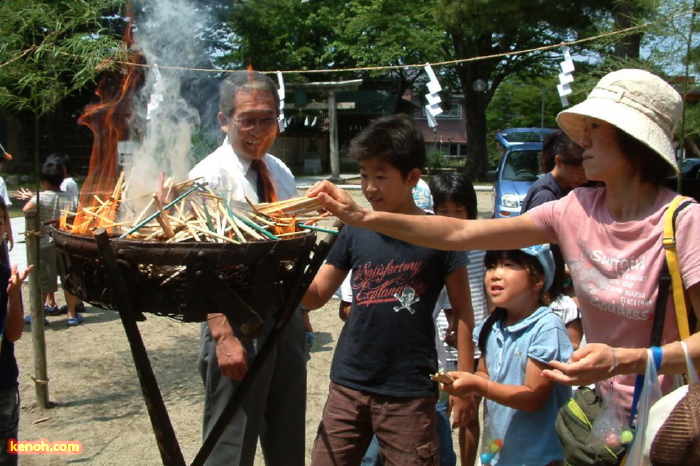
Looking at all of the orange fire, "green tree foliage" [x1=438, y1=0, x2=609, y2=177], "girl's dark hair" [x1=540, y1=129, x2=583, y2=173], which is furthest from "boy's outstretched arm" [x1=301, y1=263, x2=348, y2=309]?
"green tree foliage" [x1=438, y1=0, x2=609, y2=177]

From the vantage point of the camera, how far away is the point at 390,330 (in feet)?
8.30

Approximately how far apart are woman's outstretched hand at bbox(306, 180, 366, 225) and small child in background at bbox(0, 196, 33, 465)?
5.06 feet

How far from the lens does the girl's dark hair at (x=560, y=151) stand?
12.5 ft

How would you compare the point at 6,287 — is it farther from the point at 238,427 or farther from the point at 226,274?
the point at 226,274

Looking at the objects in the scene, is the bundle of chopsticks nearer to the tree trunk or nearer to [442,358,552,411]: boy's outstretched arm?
[442,358,552,411]: boy's outstretched arm

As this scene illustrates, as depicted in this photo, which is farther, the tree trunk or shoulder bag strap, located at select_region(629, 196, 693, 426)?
the tree trunk

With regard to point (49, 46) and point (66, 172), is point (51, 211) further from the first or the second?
point (49, 46)

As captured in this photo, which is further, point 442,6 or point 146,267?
point 442,6

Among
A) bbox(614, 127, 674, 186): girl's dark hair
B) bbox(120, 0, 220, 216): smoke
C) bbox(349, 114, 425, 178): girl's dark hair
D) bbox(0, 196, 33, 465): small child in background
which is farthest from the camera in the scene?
bbox(0, 196, 33, 465): small child in background

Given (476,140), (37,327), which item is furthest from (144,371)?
(476,140)

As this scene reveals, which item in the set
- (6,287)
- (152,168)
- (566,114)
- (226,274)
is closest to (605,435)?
(566,114)

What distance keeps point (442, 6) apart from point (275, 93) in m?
14.5

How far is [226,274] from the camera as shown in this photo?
5.97 ft

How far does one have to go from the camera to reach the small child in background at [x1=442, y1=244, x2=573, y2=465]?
2488 mm
